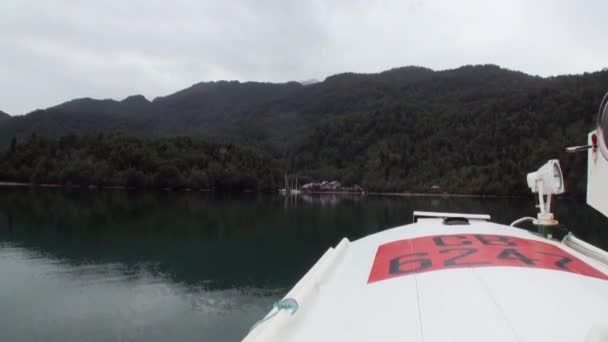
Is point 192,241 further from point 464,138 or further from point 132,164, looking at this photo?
point 464,138

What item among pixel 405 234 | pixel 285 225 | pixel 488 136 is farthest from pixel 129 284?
pixel 488 136

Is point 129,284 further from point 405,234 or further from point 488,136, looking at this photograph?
point 488,136

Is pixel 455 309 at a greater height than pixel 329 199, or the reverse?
pixel 455 309

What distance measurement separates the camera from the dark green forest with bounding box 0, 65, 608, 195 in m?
89.6

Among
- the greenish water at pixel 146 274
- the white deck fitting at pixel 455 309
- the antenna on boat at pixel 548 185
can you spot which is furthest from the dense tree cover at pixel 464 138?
the white deck fitting at pixel 455 309

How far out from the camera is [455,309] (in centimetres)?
247

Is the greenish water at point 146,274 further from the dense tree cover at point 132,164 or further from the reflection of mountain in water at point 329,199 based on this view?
the dense tree cover at point 132,164

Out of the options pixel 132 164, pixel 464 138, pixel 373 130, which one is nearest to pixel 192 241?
pixel 132 164

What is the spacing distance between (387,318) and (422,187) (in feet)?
316

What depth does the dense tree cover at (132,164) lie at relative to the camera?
3334 inches

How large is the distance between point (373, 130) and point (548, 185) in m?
131

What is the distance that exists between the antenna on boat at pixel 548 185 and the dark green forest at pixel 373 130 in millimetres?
52823

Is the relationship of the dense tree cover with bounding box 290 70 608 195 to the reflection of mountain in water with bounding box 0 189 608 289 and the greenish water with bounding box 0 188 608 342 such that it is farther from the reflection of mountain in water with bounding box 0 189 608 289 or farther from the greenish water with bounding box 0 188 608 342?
the greenish water with bounding box 0 188 608 342

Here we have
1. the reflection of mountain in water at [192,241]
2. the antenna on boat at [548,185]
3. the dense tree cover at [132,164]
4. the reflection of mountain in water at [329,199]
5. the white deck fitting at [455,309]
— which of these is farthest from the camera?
the dense tree cover at [132,164]
